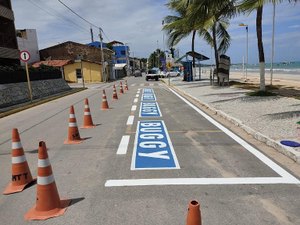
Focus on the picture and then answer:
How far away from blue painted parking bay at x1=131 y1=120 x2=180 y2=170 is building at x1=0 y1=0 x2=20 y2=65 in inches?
907

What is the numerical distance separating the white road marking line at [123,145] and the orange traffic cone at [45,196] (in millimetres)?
2486

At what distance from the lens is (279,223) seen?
134 inches

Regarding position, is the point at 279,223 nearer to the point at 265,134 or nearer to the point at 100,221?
the point at 100,221

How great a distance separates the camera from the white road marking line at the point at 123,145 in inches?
249

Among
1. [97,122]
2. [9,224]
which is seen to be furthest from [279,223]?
Result: [97,122]

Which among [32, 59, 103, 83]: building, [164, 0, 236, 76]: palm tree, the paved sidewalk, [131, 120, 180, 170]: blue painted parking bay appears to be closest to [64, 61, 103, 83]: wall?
[32, 59, 103, 83]: building

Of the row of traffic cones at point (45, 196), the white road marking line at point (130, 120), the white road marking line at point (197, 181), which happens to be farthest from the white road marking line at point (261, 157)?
the row of traffic cones at point (45, 196)

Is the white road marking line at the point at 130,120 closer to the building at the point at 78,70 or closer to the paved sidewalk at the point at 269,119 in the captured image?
the paved sidewalk at the point at 269,119

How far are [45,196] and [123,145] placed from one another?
3187 mm

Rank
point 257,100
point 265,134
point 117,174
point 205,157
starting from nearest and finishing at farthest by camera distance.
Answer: point 117,174
point 205,157
point 265,134
point 257,100

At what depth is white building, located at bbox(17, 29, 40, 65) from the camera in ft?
160

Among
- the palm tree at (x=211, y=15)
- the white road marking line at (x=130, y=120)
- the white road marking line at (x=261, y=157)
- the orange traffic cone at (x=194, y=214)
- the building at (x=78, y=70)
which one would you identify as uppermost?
the palm tree at (x=211, y=15)

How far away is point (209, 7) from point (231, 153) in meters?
9.78

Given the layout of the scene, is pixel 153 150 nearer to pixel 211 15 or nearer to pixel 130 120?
pixel 130 120
